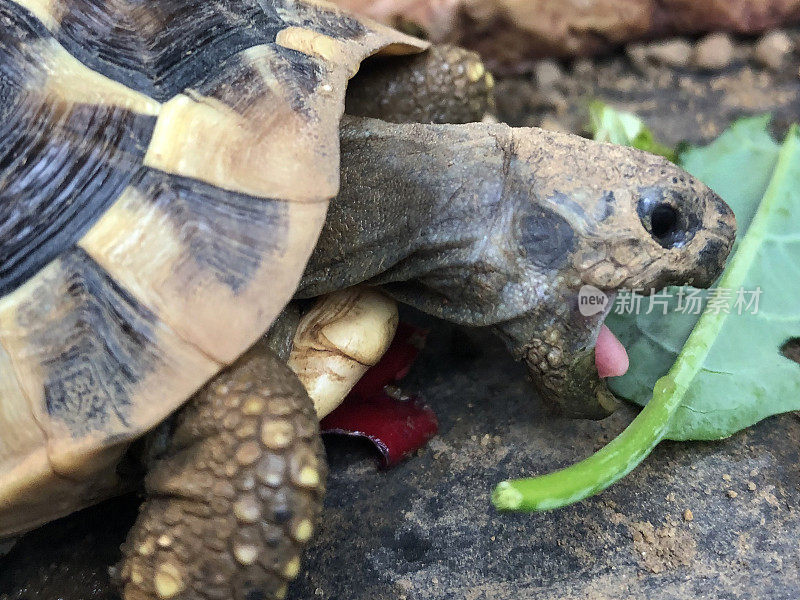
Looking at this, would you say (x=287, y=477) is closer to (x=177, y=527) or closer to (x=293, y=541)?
(x=293, y=541)

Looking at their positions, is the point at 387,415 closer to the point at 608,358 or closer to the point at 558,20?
the point at 608,358

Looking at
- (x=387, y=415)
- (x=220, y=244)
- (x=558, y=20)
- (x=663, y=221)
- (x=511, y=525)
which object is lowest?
(x=511, y=525)

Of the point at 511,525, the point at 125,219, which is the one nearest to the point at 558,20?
the point at 511,525

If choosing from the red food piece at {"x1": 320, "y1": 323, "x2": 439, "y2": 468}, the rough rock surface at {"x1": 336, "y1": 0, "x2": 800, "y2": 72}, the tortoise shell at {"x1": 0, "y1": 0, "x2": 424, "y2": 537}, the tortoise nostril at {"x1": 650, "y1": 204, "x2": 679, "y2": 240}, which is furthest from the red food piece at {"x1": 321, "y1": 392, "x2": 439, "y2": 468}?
the rough rock surface at {"x1": 336, "y1": 0, "x2": 800, "y2": 72}

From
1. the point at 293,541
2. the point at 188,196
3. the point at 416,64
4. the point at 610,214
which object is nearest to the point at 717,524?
the point at 610,214

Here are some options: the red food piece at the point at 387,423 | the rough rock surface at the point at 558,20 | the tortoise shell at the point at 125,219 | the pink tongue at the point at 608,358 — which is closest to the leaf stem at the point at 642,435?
the pink tongue at the point at 608,358

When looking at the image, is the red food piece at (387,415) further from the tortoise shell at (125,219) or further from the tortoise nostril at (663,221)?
the tortoise nostril at (663,221)

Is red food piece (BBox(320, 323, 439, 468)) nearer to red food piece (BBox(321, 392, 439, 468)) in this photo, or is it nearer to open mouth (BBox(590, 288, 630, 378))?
red food piece (BBox(321, 392, 439, 468))
